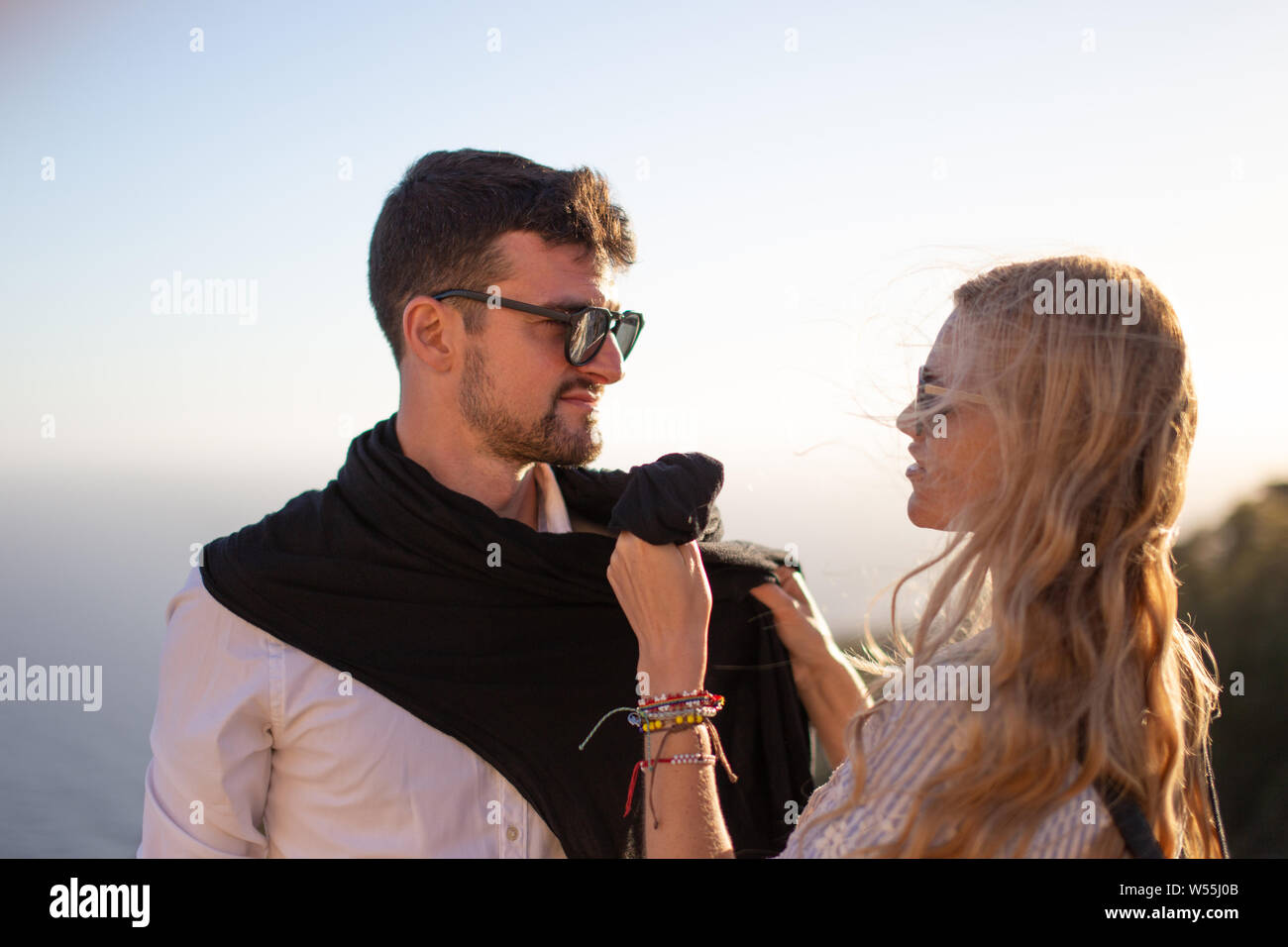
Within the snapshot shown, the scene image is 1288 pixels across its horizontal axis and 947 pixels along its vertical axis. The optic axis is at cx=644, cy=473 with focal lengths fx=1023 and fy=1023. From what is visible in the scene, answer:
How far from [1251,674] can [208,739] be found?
17.5 ft

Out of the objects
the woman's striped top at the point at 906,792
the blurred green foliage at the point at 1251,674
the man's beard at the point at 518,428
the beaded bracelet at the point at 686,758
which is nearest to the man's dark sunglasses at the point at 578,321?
the man's beard at the point at 518,428

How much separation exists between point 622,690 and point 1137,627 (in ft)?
4.25

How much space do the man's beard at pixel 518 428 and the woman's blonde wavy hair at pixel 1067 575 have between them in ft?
3.48

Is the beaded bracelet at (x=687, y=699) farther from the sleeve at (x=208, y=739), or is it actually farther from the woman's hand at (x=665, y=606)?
the sleeve at (x=208, y=739)

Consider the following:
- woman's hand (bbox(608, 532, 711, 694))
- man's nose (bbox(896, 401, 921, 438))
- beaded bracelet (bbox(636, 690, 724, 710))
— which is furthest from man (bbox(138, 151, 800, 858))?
man's nose (bbox(896, 401, 921, 438))

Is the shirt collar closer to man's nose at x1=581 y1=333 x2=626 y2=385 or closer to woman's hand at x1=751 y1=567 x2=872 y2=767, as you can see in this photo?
man's nose at x1=581 y1=333 x2=626 y2=385

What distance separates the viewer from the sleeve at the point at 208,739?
2.23 metres

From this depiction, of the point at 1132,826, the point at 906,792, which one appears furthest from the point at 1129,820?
the point at 906,792

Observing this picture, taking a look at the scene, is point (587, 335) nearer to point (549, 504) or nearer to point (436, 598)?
point (549, 504)

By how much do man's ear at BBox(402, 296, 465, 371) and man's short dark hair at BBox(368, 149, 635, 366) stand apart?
42 mm

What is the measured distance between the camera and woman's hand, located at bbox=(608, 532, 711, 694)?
6.85 feet

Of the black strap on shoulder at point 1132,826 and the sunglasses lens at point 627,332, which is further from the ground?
the sunglasses lens at point 627,332

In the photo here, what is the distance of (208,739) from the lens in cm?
224
